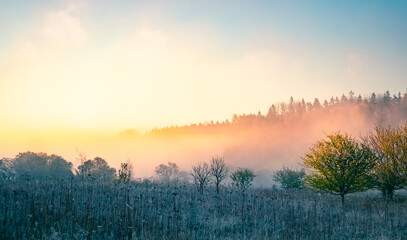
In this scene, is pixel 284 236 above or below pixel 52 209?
below

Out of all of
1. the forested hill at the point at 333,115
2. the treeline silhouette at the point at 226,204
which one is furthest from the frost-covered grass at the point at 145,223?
the forested hill at the point at 333,115

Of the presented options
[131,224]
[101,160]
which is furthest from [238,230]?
[101,160]

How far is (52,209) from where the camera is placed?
23.3ft

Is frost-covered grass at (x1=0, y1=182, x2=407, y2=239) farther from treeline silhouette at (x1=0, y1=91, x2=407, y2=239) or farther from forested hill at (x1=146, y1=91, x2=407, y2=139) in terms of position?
forested hill at (x1=146, y1=91, x2=407, y2=139)

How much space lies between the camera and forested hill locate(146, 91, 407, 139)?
294 feet

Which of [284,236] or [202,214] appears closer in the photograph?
[284,236]

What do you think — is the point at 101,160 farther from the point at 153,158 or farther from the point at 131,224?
the point at 153,158

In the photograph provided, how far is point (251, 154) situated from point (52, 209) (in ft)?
401

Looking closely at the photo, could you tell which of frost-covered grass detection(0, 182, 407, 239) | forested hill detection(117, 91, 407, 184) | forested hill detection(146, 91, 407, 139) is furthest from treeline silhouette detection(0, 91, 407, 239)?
forested hill detection(146, 91, 407, 139)

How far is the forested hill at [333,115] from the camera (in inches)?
3531

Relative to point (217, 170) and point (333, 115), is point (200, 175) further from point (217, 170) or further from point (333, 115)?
point (333, 115)

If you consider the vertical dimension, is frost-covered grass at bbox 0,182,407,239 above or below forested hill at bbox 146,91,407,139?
below

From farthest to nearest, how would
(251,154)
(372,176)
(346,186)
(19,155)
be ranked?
(251,154) → (19,155) → (372,176) → (346,186)

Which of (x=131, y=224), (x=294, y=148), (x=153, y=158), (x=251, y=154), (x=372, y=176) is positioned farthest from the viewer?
(x=153, y=158)
